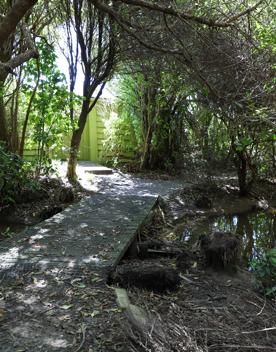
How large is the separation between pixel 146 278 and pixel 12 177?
167 inches

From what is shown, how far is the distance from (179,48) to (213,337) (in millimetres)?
3604

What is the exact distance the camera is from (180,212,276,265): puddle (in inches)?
265

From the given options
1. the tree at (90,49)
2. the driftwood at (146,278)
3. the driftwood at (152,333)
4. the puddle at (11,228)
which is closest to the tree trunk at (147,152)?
the tree at (90,49)

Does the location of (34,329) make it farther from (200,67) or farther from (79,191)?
(79,191)

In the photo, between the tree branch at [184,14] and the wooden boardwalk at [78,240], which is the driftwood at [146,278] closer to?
the wooden boardwalk at [78,240]

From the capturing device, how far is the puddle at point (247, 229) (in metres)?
6.72

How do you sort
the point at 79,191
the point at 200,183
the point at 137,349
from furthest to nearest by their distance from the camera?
1. the point at 200,183
2. the point at 79,191
3. the point at 137,349

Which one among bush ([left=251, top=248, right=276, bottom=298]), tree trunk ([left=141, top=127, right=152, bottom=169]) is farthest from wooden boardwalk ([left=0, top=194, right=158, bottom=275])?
tree trunk ([left=141, top=127, right=152, bottom=169])

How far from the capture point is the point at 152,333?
104 inches

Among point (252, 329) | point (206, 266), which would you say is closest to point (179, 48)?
point (206, 266)

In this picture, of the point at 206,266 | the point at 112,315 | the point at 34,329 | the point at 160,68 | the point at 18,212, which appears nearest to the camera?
the point at 34,329

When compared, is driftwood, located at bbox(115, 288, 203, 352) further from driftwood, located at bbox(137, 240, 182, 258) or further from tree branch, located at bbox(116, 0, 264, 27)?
tree branch, located at bbox(116, 0, 264, 27)

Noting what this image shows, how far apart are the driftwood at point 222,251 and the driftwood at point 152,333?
1.78m

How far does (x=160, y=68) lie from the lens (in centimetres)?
710
